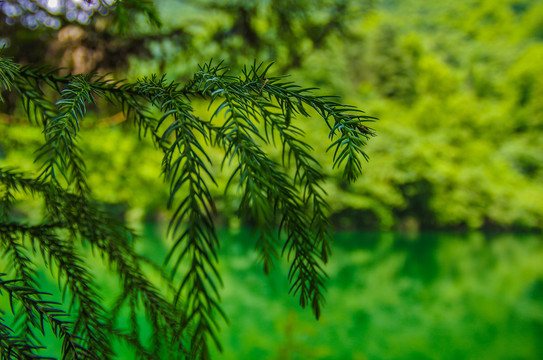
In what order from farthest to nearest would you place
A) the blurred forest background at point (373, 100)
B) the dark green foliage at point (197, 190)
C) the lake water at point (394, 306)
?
the lake water at point (394, 306) < the blurred forest background at point (373, 100) < the dark green foliage at point (197, 190)

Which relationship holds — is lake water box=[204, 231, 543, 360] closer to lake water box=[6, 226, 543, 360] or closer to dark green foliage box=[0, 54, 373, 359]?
lake water box=[6, 226, 543, 360]

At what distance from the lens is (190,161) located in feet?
1.03

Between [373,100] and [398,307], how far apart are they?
34.9 ft

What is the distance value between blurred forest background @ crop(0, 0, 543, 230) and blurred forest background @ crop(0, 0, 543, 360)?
0.06 ft

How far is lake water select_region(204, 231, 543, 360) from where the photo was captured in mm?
4570

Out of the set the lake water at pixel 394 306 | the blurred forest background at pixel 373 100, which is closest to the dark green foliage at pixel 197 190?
the blurred forest background at pixel 373 100

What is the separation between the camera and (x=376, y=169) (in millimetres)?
12742

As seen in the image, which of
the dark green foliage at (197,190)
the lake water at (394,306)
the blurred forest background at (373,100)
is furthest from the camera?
the lake water at (394,306)

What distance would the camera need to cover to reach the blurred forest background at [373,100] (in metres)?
1.87

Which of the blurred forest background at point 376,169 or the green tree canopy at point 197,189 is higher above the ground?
the blurred forest background at point 376,169

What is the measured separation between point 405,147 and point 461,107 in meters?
4.12

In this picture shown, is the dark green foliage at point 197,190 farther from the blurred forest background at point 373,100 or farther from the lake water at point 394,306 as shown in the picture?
the lake water at point 394,306

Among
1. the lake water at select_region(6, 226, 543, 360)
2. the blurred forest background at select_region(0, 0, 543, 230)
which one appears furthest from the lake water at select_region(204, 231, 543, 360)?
the blurred forest background at select_region(0, 0, 543, 230)

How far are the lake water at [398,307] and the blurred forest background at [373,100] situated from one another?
1856 millimetres
